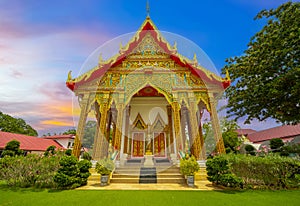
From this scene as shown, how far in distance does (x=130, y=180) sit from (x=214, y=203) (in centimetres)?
361

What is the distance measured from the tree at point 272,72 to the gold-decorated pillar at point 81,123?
10.0 m

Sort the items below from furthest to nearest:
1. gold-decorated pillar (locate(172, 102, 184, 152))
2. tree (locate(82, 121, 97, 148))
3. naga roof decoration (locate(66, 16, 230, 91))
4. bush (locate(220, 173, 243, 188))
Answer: naga roof decoration (locate(66, 16, 230, 91)) → tree (locate(82, 121, 97, 148)) → gold-decorated pillar (locate(172, 102, 184, 152)) → bush (locate(220, 173, 243, 188))

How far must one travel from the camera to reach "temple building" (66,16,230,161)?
26.5 ft

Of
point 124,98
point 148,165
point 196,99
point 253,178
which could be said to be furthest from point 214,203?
point 124,98

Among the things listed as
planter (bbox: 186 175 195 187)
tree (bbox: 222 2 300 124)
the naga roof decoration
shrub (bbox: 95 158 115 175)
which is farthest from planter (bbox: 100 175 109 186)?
tree (bbox: 222 2 300 124)

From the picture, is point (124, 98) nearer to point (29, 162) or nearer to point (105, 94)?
point (105, 94)

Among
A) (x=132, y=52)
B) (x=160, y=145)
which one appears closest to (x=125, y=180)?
(x=160, y=145)

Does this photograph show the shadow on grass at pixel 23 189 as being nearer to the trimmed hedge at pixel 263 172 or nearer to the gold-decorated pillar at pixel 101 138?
the gold-decorated pillar at pixel 101 138

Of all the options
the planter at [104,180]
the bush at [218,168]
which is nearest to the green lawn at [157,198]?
the bush at [218,168]

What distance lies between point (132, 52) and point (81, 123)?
478 cm

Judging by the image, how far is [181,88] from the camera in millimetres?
8633

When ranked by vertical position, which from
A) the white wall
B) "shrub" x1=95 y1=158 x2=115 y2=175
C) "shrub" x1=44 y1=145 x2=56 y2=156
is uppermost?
the white wall

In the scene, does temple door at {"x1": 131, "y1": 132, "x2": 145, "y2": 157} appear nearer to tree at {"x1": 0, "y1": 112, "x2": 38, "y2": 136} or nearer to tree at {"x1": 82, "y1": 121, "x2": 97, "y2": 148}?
tree at {"x1": 82, "y1": 121, "x2": 97, "y2": 148}

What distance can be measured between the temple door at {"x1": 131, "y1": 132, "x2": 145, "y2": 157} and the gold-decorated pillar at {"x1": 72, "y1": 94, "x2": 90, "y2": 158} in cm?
374
